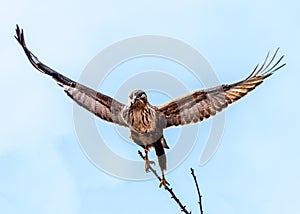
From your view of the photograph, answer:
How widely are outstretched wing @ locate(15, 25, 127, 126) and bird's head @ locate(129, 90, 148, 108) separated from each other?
46 cm

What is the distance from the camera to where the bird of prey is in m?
7.92

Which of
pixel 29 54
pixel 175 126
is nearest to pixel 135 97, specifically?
pixel 175 126

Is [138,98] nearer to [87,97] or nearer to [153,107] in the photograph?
[153,107]

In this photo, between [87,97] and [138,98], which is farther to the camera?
[87,97]

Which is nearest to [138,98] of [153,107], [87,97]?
[153,107]

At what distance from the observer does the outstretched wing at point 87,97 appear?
8.47 meters

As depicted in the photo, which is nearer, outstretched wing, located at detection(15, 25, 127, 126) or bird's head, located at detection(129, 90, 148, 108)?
bird's head, located at detection(129, 90, 148, 108)

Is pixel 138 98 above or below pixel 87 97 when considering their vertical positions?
below

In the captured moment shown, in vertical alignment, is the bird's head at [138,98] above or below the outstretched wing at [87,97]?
below

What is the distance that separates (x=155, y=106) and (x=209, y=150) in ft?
4.73

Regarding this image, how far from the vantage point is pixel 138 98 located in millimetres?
7898

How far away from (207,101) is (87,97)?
1.98m

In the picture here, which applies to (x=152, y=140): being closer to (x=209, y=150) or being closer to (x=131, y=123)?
(x=131, y=123)

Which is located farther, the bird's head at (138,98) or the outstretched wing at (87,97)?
the outstretched wing at (87,97)
